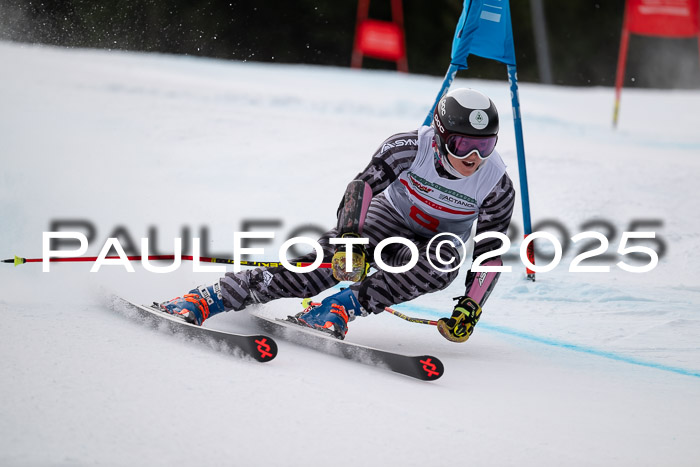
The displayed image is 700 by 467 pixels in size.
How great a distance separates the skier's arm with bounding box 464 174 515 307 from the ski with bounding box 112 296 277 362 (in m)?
0.93

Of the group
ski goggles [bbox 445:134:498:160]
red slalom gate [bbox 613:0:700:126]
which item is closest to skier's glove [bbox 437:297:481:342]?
ski goggles [bbox 445:134:498:160]

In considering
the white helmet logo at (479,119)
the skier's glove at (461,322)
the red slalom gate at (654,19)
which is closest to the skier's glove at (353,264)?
the skier's glove at (461,322)

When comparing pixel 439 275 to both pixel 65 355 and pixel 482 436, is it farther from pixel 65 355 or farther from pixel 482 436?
pixel 65 355

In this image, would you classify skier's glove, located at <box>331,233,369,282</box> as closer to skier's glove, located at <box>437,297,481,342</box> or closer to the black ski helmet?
skier's glove, located at <box>437,297,481,342</box>

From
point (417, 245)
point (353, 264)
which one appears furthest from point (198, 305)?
point (417, 245)

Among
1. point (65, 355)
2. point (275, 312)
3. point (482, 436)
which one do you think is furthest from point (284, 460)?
point (275, 312)

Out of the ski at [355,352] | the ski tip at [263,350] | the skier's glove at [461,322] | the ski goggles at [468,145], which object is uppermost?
the ski goggles at [468,145]

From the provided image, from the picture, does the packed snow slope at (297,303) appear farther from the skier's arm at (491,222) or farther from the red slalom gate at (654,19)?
the red slalom gate at (654,19)

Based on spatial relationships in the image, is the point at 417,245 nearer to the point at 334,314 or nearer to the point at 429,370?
the point at 334,314

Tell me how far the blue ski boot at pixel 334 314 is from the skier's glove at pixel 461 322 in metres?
0.41

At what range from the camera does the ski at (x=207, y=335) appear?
335 cm

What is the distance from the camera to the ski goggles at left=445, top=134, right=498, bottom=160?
3.61 m

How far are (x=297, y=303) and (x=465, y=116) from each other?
1.68 metres

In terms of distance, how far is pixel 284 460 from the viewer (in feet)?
8.23
